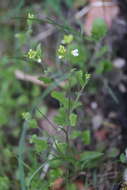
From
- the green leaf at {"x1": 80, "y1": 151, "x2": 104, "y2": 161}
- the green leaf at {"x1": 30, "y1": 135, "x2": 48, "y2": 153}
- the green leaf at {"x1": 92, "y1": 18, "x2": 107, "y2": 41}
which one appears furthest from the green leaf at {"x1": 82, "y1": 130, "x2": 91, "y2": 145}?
the green leaf at {"x1": 92, "y1": 18, "x2": 107, "y2": 41}

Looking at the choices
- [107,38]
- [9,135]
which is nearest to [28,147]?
[9,135]

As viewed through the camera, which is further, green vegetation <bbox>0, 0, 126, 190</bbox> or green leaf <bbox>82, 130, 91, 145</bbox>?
green leaf <bbox>82, 130, 91, 145</bbox>

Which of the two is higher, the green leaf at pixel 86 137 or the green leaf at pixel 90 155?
the green leaf at pixel 86 137

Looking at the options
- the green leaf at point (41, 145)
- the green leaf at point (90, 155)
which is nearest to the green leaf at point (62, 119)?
the green leaf at point (41, 145)

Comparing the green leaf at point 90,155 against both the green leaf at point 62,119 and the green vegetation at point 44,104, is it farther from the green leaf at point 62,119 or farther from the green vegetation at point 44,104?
the green leaf at point 62,119

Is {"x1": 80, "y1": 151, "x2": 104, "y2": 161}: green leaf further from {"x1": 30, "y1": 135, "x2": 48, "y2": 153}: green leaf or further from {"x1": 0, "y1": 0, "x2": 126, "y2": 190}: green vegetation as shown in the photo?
{"x1": 30, "y1": 135, "x2": 48, "y2": 153}: green leaf

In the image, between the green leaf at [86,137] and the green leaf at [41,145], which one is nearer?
the green leaf at [41,145]

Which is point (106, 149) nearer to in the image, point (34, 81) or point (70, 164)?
point (70, 164)

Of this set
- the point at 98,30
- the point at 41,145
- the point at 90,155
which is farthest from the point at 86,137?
the point at 98,30

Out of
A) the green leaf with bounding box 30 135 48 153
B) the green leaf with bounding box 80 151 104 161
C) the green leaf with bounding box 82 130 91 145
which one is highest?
the green leaf with bounding box 30 135 48 153
